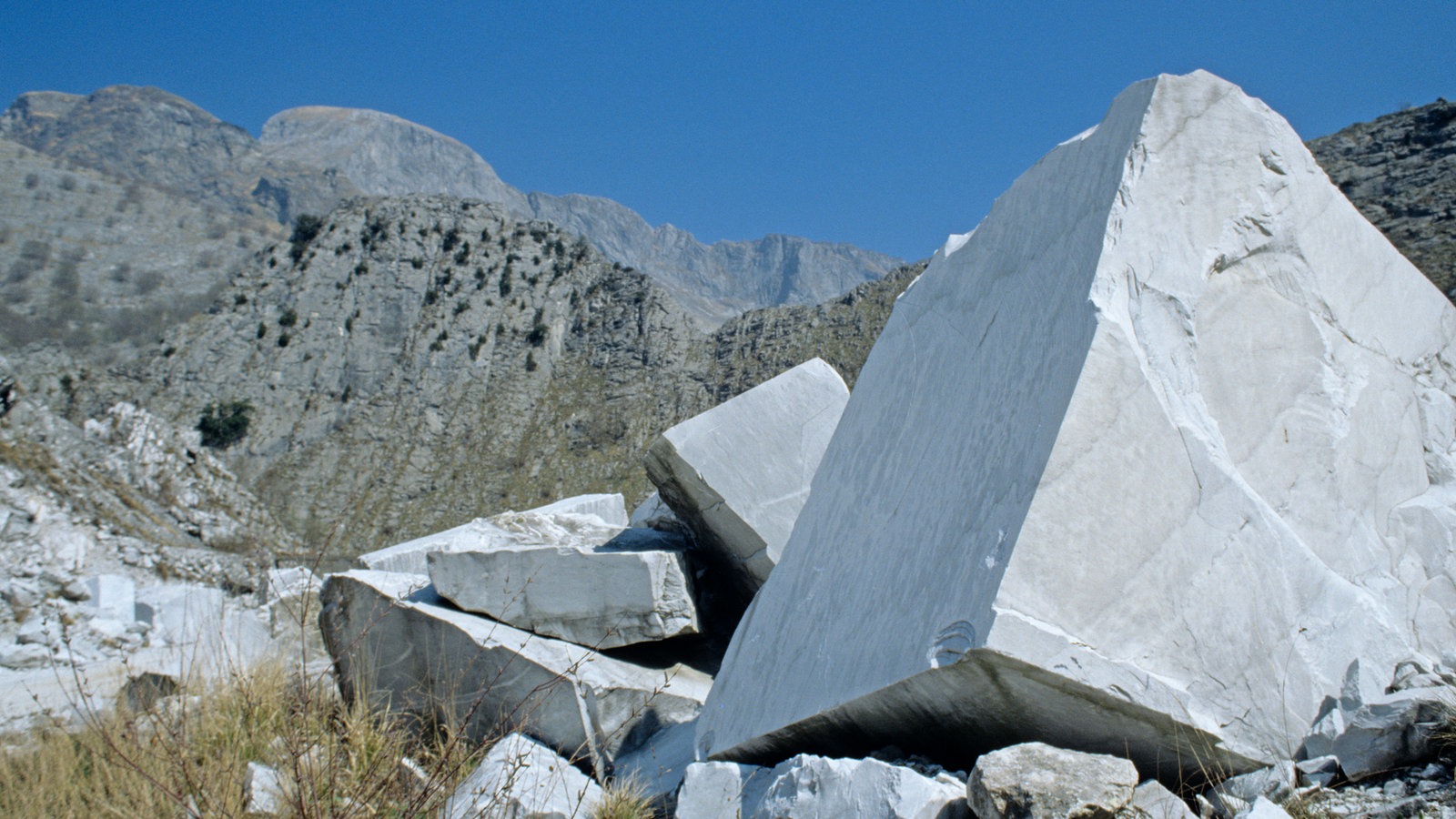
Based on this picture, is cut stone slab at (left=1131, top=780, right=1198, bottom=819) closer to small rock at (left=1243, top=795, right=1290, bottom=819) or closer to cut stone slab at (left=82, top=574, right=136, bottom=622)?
small rock at (left=1243, top=795, right=1290, bottom=819)

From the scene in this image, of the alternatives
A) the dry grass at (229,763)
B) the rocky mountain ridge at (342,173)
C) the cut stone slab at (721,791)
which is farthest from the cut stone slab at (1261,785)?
the rocky mountain ridge at (342,173)

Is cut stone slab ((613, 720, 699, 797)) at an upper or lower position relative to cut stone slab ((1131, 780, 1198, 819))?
lower

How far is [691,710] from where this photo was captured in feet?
12.3

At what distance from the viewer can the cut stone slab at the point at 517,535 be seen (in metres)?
4.51

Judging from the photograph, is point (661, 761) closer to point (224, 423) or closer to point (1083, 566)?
point (1083, 566)

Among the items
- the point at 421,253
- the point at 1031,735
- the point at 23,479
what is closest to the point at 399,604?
the point at 1031,735

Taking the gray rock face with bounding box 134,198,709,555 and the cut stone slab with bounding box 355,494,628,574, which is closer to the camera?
the cut stone slab with bounding box 355,494,628,574

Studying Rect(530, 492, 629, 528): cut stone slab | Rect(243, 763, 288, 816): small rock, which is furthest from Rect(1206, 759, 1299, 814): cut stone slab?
Rect(530, 492, 629, 528): cut stone slab

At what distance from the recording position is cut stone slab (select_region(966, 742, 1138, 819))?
1.75m

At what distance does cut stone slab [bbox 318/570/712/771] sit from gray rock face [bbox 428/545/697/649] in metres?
0.09

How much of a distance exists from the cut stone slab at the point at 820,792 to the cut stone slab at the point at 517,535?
1.82 meters

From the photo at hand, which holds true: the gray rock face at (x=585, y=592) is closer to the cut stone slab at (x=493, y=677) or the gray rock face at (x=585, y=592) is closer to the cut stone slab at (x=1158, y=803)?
the cut stone slab at (x=493, y=677)

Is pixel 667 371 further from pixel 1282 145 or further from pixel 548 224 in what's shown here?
pixel 1282 145

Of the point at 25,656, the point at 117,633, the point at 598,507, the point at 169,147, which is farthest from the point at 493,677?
the point at 169,147
